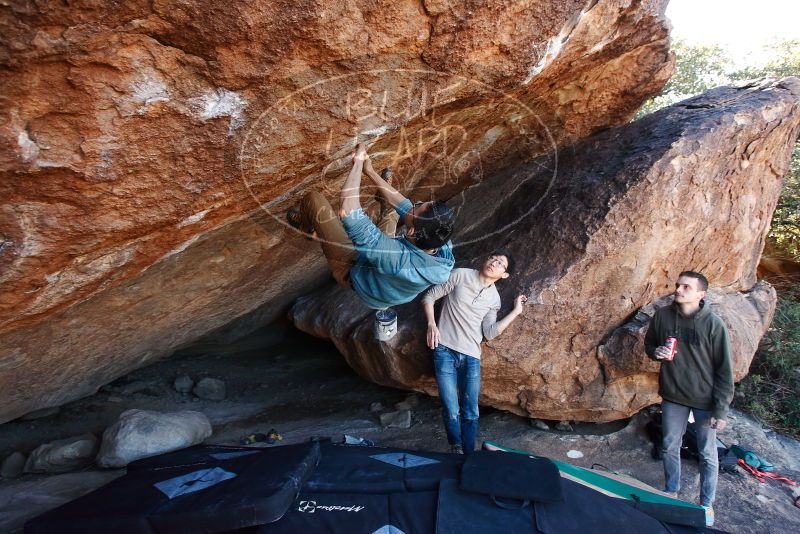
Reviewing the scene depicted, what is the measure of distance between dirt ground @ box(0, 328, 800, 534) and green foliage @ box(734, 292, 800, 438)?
0.87ft

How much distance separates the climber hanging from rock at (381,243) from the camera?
2.77m

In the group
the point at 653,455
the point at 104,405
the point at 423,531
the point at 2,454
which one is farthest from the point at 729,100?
the point at 2,454

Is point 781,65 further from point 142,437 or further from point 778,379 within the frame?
point 142,437

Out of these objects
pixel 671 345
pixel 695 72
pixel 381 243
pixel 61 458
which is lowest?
pixel 61 458

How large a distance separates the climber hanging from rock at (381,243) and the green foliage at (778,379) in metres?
4.01

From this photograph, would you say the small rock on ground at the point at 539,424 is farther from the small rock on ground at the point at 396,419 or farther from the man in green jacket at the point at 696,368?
the man in green jacket at the point at 696,368

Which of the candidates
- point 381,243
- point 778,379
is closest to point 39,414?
point 381,243

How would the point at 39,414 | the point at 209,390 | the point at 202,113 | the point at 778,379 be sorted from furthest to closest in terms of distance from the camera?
the point at 209,390 < the point at 778,379 < the point at 39,414 < the point at 202,113

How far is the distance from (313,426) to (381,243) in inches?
101

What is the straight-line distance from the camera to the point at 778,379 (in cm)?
541

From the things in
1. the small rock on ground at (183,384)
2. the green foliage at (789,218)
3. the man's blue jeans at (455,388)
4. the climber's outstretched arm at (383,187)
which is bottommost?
the small rock on ground at (183,384)

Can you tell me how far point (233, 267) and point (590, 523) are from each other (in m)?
3.23

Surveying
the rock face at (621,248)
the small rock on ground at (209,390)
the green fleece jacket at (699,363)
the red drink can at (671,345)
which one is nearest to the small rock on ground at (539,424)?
the rock face at (621,248)

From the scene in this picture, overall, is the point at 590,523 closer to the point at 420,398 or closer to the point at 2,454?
the point at 420,398
